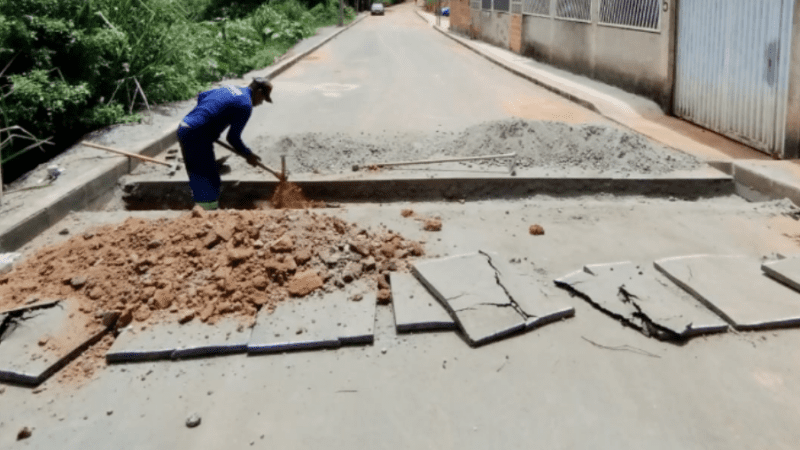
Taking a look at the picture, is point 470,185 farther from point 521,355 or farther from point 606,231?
point 521,355

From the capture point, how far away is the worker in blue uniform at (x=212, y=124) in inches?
252

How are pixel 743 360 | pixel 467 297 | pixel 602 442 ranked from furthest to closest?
pixel 467 297
pixel 743 360
pixel 602 442

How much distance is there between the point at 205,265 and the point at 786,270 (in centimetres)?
381

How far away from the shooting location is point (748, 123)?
8430mm

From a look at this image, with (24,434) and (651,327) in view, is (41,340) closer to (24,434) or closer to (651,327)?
(24,434)

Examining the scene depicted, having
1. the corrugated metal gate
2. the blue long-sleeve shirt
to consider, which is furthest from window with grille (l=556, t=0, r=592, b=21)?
the blue long-sleeve shirt

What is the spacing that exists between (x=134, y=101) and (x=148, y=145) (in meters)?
2.32

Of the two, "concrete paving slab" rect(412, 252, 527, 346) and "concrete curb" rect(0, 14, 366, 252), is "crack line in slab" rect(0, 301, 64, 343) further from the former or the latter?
"concrete paving slab" rect(412, 252, 527, 346)

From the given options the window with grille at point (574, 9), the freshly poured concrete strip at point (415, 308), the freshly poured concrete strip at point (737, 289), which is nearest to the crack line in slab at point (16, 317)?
the freshly poured concrete strip at point (415, 308)

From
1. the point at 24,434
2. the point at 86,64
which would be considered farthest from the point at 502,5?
the point at 24,434

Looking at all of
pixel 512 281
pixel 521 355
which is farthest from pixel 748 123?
pixel 521 355

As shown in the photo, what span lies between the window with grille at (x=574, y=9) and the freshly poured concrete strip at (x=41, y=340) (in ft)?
45.8

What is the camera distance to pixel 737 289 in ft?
14.1

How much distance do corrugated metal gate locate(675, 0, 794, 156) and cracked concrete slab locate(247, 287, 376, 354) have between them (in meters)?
5.85
